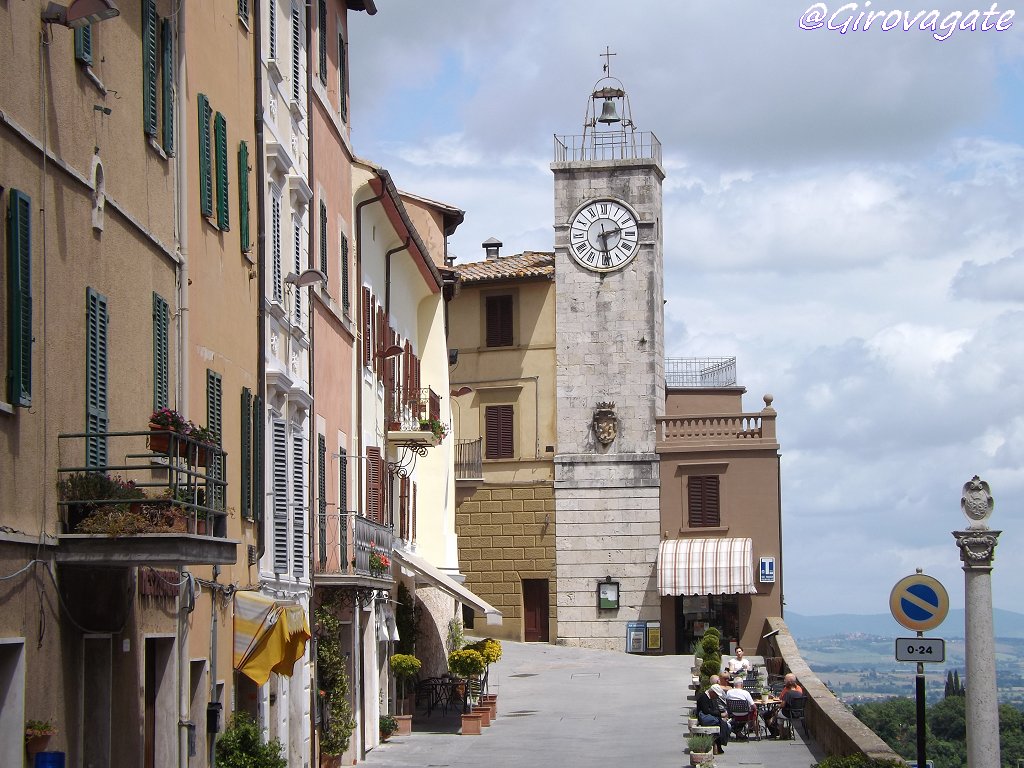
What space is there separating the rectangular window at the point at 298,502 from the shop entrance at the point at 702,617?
91.0 feet

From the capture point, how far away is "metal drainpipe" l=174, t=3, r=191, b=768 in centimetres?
1630

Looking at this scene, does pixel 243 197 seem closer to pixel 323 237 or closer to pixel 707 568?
pixel 323 237

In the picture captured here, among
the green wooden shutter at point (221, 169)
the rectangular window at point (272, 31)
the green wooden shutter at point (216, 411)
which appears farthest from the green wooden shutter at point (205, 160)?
the rectangular window at point (272, 31)

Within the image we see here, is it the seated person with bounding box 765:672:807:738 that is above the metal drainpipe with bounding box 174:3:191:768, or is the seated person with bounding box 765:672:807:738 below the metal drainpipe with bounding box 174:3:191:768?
below

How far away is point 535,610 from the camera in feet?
168

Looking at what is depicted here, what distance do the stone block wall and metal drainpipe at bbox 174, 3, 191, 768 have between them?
34.5m

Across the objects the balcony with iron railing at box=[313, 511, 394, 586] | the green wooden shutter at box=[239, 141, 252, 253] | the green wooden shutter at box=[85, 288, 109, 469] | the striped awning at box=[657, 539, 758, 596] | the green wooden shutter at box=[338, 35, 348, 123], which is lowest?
the striped awning at box=[657, 539, 758, 596]

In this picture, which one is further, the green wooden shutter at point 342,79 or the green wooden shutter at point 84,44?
the green wooden shutter at point 342,79

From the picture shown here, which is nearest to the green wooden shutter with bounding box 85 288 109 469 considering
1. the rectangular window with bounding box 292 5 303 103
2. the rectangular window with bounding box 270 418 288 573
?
the rectangular window with bounding box 270 418 288 573

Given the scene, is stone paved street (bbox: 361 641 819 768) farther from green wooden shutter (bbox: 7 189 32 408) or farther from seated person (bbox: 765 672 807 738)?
green wooden shutter (bbox: 7 189 32 408)

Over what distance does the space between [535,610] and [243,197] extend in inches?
1308

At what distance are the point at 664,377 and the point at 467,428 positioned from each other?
6.15 meters

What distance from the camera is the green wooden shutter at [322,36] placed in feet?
85.3

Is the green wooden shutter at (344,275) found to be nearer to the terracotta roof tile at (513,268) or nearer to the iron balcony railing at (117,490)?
the iron balcony railing at (117,490)
